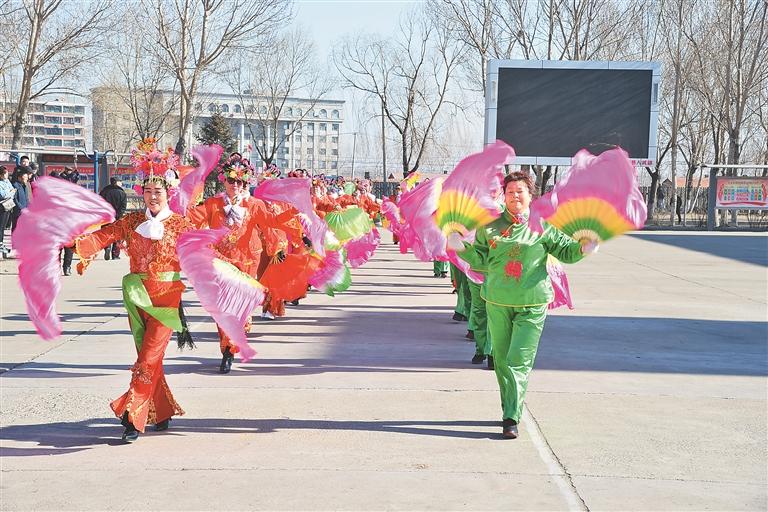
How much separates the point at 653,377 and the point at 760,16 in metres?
35.3

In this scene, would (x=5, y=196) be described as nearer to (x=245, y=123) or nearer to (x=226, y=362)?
(x=226, y=362)

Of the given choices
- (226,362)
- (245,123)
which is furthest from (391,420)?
(245,123)

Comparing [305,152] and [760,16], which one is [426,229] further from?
[305,152]

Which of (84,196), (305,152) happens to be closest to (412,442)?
(84,196)

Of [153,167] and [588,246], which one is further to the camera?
[153,167]

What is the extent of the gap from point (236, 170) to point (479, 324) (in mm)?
2725

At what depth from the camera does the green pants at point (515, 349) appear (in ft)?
18.8

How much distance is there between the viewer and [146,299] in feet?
18.3

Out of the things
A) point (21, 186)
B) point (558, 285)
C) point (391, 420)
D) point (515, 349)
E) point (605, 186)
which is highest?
point (605, 186)

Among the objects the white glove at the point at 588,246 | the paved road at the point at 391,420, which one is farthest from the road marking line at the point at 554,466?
the white glove at the point at 588,246

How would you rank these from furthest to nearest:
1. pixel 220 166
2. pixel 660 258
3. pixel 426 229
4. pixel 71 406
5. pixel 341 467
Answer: pixel 660 258, pixel 220 166, pixel 426 229, pixel 71 406, pixel 341 467

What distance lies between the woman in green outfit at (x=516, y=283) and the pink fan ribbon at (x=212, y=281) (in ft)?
5.09

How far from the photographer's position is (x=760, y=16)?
3791 cm

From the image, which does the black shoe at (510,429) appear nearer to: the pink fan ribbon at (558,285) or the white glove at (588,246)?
the white glove at (588,246)
